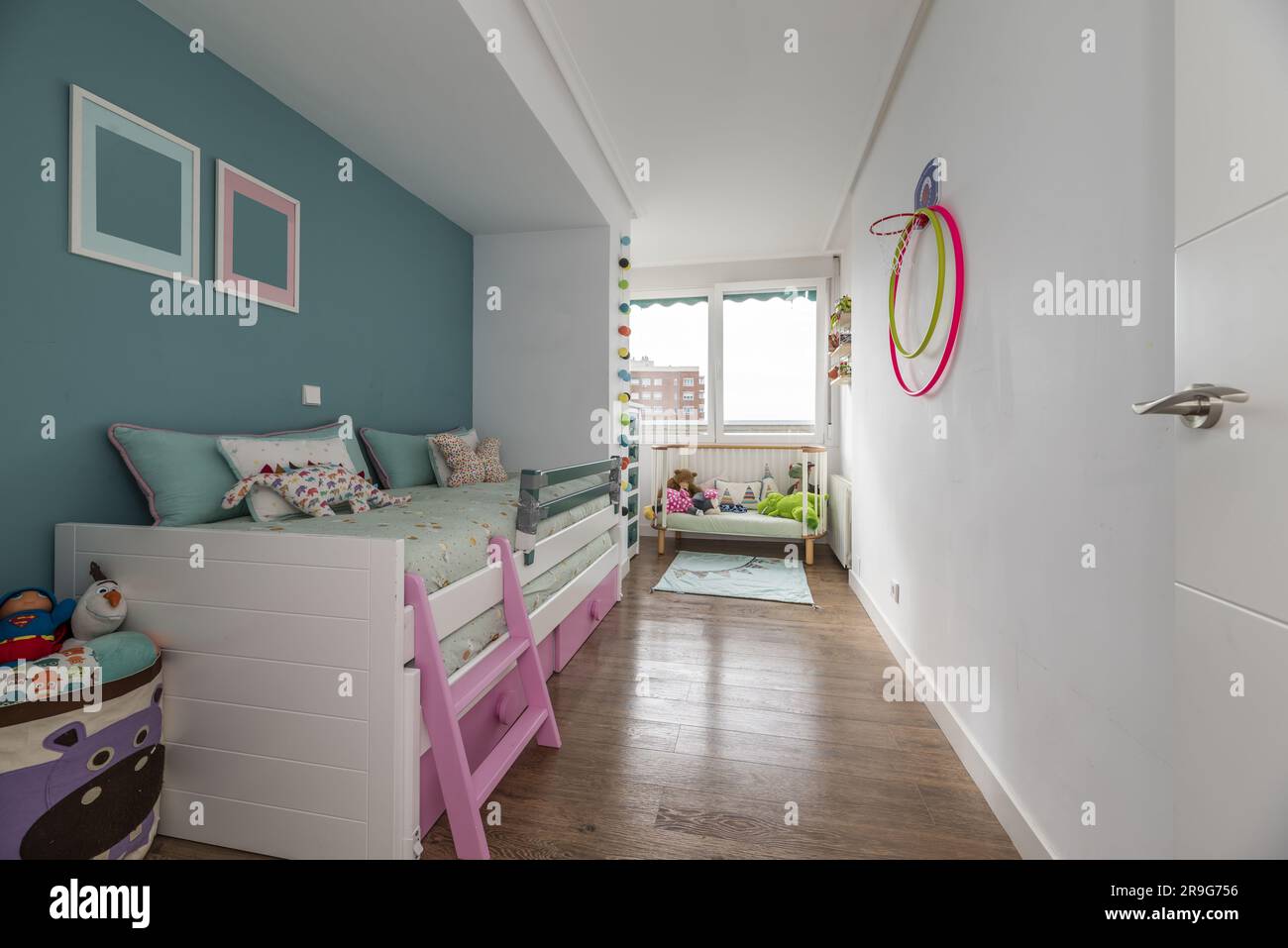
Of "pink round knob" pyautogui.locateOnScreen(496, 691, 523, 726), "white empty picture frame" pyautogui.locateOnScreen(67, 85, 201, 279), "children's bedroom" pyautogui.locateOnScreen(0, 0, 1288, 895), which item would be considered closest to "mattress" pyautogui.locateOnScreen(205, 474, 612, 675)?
"children's bedroom" pyautogui.locateOnScreen(0, 0, 1288, 895)

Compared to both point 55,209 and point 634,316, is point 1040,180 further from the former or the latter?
point 634,316

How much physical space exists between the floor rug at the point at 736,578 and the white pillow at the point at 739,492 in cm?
53

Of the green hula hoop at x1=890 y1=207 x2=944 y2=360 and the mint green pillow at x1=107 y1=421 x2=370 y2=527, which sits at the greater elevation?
the green hula hoop at x1=890 y1=207 x2=944 y2=360

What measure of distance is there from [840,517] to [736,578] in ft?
3.25

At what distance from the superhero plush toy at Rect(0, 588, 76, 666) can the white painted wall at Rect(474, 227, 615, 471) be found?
232 cm

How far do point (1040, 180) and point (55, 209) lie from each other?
249 centimetres

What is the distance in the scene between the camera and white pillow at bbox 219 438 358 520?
1643mm

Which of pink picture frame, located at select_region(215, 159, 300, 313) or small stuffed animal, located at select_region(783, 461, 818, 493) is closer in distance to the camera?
pink picture frame, located at select_region(215, 159, 300, 313)

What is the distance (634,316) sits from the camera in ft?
17.5

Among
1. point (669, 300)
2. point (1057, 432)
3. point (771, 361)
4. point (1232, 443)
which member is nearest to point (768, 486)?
point (771, 361)

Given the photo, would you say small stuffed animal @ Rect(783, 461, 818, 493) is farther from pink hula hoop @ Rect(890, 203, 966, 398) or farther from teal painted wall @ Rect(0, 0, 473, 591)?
teal painted wall @ Rect(0, 0, 473, 591)

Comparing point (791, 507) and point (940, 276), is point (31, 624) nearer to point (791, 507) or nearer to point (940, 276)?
point (940, 276)

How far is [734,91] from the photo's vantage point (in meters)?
2.59
